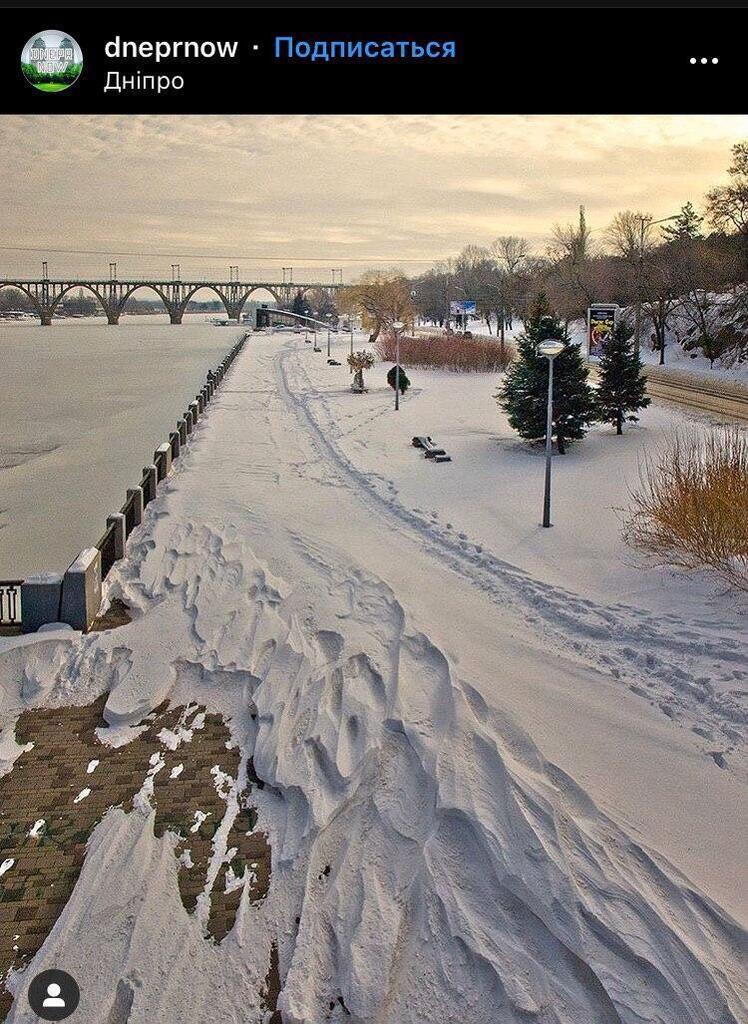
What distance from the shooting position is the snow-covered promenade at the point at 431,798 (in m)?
4.10

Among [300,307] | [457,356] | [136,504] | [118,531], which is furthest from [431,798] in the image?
[300,307]

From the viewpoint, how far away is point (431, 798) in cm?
543

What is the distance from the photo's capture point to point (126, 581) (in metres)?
10.4

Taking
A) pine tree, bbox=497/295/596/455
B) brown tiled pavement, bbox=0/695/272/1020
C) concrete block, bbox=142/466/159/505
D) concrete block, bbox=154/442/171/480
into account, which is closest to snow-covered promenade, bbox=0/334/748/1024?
brown tiled pavement, bbox=0/695/272/1020

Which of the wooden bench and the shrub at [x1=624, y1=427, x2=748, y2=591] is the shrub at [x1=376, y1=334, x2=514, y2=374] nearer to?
the wooden bench

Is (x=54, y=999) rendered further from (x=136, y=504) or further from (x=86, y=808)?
(x=136, y=504)

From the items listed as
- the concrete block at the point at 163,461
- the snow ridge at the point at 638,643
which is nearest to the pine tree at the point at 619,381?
the snow ridge at the point at 638,643

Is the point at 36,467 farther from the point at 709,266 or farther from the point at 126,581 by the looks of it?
the point at 709,266

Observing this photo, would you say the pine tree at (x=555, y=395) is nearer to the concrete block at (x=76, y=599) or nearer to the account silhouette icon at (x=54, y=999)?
the concrete block at (x=76, y=599)

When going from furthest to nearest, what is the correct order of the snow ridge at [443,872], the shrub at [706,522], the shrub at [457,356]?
the shrub at [457,356], the shrub at [706,522], the snow ridge at [443,872]

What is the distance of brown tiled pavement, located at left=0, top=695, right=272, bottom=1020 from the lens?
4676 mm

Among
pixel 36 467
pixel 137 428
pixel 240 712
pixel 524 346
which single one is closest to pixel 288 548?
pixel 240 712

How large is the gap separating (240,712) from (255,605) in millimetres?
2272

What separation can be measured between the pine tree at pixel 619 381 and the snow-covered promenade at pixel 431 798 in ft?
32.8
